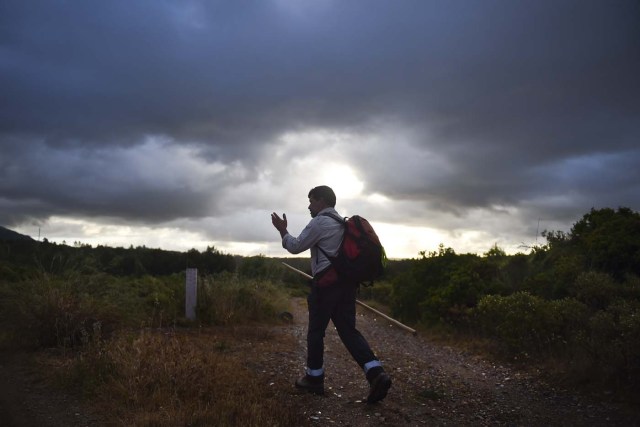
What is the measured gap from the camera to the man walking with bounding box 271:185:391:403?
5.32 metres

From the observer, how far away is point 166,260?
2377 centimetres

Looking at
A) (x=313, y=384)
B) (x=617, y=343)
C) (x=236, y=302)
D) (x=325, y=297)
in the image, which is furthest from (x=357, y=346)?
(x=236, y=302)

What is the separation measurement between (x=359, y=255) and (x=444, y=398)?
6.76ft

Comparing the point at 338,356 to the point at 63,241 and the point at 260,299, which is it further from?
the point at 63,241

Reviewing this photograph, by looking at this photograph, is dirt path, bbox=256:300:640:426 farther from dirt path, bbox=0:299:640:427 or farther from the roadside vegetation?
the roadside vegetation

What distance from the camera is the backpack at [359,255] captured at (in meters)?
5.28

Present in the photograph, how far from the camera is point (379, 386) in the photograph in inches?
201

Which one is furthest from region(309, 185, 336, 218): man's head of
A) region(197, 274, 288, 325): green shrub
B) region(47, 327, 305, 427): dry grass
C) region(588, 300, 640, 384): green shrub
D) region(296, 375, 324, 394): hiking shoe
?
region(197, 274, 288, 325): green shrub

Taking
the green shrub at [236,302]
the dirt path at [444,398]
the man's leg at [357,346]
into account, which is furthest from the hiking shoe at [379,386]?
the green shrub at [236,302]

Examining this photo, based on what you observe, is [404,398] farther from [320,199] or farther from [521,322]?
[521,322]

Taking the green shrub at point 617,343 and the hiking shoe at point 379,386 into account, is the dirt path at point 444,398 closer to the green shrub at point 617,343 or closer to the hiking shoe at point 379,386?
the hiking shoe at point 379,386

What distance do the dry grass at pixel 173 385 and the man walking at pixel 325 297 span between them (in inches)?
25.2

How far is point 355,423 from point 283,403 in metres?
0.77

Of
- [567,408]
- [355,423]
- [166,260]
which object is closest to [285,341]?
[355,423]
